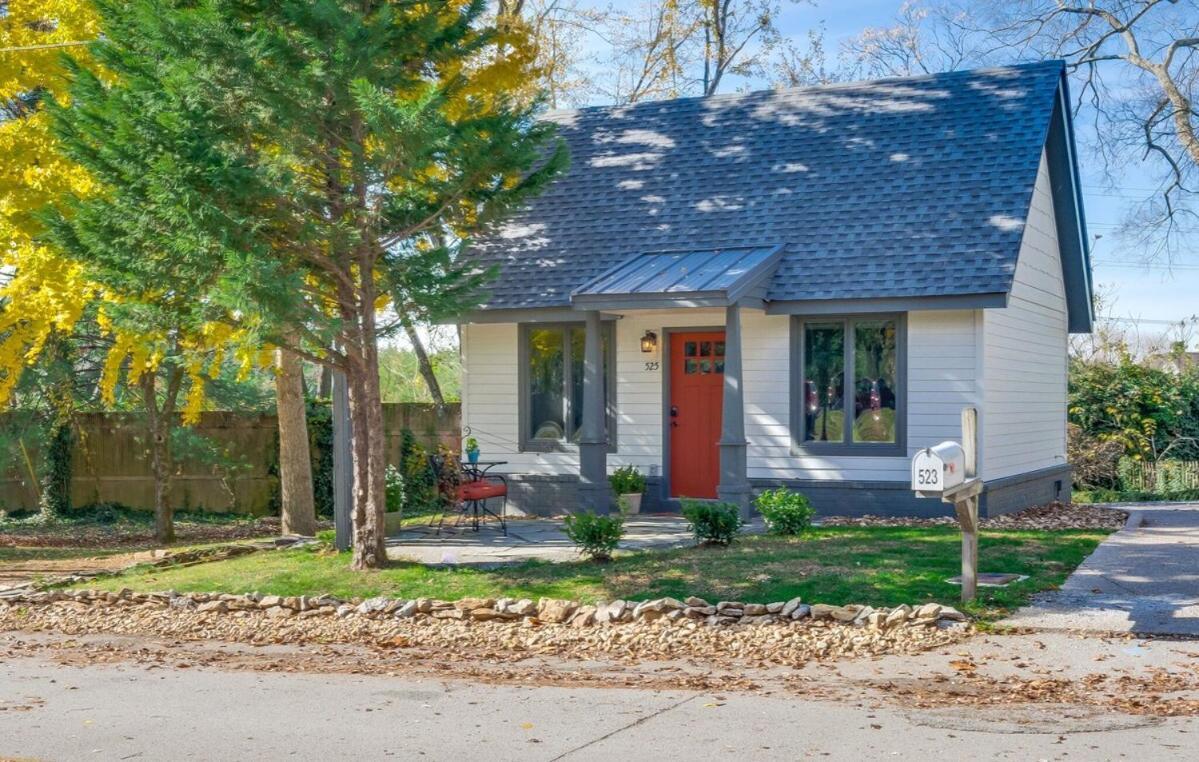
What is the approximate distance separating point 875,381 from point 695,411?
8.09ft

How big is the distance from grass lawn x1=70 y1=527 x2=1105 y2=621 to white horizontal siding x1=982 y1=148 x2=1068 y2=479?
2.82m

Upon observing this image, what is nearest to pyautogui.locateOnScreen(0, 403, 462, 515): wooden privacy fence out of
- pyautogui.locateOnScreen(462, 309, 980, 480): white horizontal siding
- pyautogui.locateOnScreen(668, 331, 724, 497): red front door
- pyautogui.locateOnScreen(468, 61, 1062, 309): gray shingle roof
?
pyautogui.locateOnScreen(462, 309, 980, 480): white horizontal siding

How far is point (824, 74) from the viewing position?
32.1 m

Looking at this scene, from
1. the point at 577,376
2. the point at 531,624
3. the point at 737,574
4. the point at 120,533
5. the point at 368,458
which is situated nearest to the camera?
the point at 531,624

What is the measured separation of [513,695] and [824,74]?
88.4 feet

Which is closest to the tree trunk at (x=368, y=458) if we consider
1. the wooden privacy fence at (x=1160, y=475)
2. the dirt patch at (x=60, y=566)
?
the dirt patch at (x=60, y=566)

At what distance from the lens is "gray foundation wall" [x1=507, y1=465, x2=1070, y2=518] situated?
15.3 meters

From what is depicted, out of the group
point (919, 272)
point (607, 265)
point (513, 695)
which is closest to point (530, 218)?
point (607, 265)

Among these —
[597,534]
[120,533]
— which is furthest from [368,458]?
[120,533]

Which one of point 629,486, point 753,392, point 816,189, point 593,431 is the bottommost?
point 629,486

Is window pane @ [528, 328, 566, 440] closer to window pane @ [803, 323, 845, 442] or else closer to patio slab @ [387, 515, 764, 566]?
patio slab @ [387, 515, 764, 566]

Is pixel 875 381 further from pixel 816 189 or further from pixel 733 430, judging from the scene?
pixel 816 189

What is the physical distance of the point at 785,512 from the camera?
1283 cm

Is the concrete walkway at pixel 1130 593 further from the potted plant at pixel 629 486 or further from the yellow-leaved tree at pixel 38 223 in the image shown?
the yellow-leaved tree at pixel 38 223
